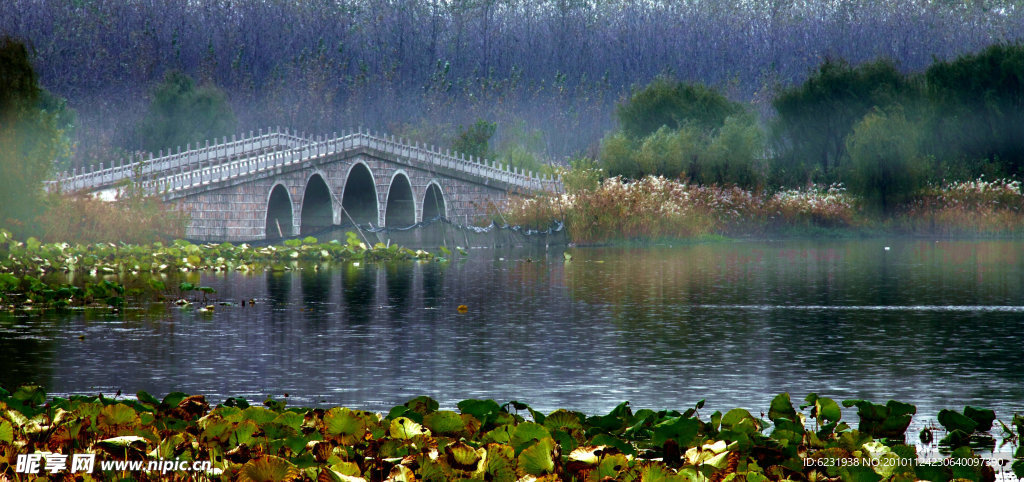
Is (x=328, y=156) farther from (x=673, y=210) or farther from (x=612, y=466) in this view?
(x=612, y=466)

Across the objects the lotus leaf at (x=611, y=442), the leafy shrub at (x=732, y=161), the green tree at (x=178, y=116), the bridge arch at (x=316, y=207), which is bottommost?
the lotus leaf at (x=611, y=442)

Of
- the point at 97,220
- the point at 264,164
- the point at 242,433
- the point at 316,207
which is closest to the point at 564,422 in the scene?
the point at 242,433

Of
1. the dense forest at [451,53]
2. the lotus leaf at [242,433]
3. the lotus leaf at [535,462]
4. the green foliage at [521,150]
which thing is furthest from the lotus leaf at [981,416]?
the dense forest at [451,53]

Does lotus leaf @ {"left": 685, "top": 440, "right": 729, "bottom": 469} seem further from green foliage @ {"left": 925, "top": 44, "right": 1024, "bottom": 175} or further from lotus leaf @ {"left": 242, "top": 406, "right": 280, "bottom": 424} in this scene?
green foliage @ {"left": 925, "top": 44, "right": 1024, "bottom": 175}

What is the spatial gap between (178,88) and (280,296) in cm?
6291

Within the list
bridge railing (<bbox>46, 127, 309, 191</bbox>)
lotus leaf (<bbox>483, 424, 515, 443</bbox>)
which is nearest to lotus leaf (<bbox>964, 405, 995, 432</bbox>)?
lotus leaf (<bbox>483, 424, 515, 443</bbox>)

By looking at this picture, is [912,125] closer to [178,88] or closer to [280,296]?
[280,296]

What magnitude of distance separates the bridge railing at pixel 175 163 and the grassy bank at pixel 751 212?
1375 cm

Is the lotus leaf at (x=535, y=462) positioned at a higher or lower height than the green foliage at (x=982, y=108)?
lower

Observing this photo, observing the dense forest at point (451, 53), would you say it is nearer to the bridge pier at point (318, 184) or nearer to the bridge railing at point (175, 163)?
the bridge railing at point (175, 163)

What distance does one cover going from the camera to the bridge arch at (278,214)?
5581cm

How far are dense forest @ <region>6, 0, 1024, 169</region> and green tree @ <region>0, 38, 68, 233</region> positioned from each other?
45405mm

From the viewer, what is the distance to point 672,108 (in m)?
66.2

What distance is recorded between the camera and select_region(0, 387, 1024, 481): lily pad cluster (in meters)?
5.02
